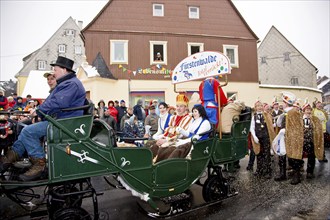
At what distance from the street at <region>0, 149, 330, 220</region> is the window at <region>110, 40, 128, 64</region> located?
1091 cm

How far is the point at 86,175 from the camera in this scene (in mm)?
2859

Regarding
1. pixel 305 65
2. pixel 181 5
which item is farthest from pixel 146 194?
pixel 305 65

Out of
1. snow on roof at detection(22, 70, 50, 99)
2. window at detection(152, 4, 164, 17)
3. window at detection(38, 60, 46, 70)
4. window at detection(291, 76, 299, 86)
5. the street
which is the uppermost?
window at detection(152, 4, 164, 17)

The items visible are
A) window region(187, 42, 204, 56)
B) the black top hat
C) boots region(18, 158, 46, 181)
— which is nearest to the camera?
boots region(18, 158, 46, 181)

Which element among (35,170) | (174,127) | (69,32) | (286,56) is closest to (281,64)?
(286,56)

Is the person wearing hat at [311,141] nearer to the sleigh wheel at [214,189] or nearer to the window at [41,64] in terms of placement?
the sleigh wheel at [214,189]

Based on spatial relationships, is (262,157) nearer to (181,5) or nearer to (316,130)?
(316,130)

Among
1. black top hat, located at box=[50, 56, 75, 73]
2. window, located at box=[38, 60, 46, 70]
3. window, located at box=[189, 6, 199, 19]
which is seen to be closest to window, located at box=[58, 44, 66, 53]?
window, located at box=[38, 60, 46, 70]

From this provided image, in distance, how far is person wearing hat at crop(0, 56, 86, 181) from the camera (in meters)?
2.87

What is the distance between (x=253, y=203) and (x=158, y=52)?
43.8 feet

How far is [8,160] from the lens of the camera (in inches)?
117

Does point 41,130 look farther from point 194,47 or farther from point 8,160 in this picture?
point 194,47

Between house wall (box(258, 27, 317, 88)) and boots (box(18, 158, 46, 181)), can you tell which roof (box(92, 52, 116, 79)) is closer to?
boots (box(18, 158, 46, 181))

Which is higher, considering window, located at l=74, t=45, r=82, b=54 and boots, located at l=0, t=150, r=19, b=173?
window, located at l=74, t=45, r=82, b=54
